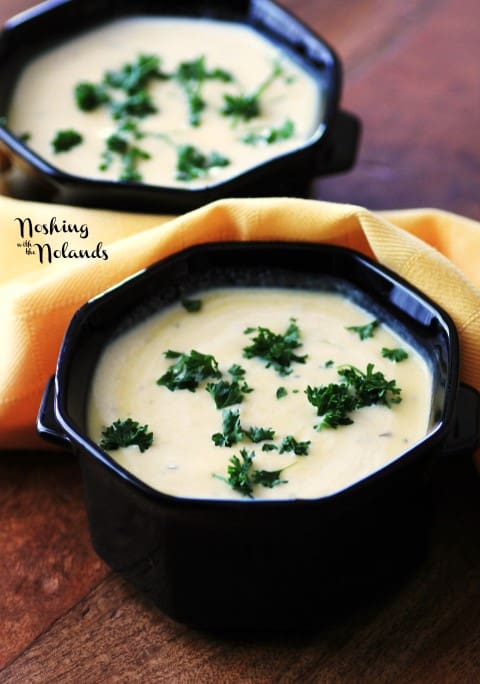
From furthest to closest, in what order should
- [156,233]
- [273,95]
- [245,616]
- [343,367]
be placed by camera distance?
[273,95]
[156,233]
[343,367]
[245,616]

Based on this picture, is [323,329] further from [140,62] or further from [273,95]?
[140,62]

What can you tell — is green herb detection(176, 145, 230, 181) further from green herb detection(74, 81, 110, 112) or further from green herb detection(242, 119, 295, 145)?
green herb detection(74, 81, 110, 112)

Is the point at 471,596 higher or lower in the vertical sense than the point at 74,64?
lower

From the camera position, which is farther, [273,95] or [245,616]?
[273,95]

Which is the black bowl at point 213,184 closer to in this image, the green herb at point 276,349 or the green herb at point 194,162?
the green herb at point 194,162

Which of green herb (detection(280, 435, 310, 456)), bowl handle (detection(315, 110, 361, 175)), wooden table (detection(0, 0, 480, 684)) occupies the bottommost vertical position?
wooden table (detection(0, 0, 480, 684))

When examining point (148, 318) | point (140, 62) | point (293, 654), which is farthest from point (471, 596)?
point (140, 62)

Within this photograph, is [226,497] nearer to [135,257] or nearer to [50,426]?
[50,426]

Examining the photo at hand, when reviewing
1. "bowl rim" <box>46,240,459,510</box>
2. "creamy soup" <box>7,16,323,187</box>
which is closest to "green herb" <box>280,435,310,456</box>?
"bowl rim" <box>46,240,459,510</box>
